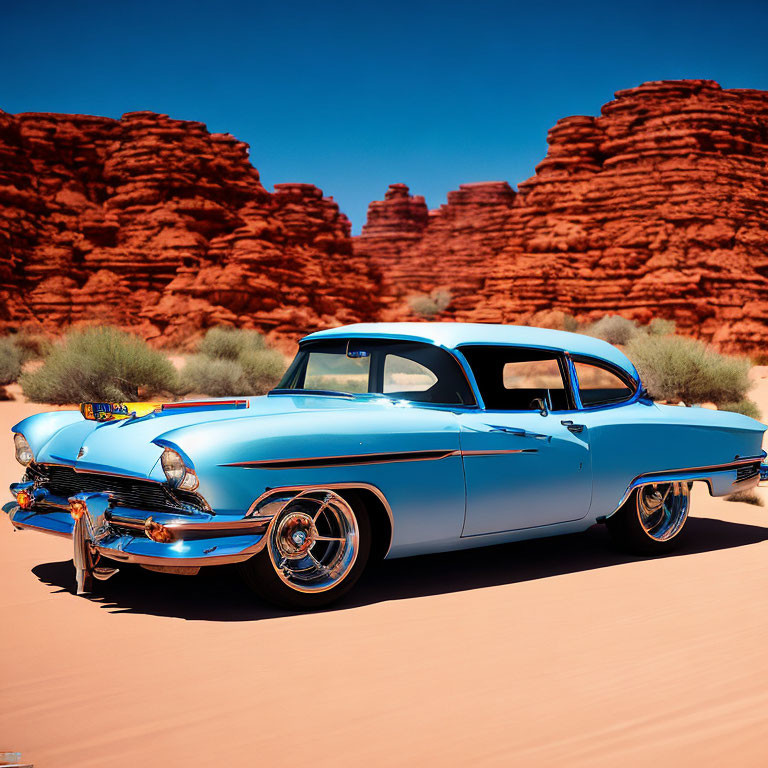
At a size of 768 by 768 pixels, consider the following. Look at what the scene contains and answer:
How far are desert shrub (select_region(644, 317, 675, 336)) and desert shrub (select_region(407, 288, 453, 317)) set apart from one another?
34.6 metres

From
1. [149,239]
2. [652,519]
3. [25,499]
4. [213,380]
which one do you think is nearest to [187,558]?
[25,499]

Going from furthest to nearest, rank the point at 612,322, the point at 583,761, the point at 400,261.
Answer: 1. the point at 400,261
2. the point at 612,322
3. the point at 583,761

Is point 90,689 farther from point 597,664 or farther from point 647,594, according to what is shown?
point 647,594

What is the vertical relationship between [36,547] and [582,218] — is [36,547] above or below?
below

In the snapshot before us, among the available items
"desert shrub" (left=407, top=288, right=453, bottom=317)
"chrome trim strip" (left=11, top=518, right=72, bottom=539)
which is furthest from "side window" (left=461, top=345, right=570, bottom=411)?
"desert shrub" (left=407, top=288, right=453, bottom=317)

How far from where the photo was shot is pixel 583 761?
2637mm

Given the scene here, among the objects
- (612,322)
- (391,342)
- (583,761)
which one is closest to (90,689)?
(583,761)

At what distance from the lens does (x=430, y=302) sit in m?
82.2

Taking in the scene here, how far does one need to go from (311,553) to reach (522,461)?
1.33m

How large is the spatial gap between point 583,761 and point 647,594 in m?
2.19

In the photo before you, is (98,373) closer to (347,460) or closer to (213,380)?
(213,380)

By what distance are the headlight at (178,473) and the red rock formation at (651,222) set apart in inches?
1687

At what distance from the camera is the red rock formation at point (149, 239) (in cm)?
4525

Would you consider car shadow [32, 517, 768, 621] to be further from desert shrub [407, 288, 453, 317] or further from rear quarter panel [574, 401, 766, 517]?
desert shrub [407, 288, 453, 317]
